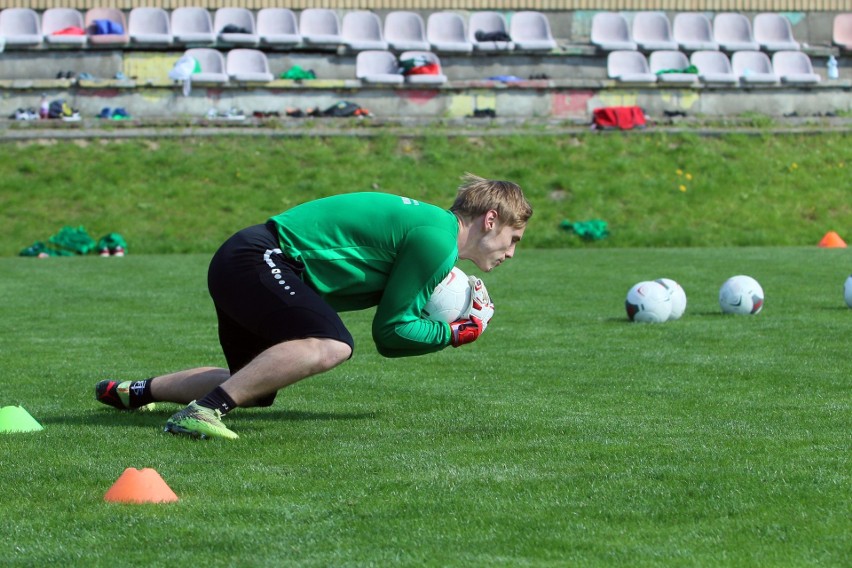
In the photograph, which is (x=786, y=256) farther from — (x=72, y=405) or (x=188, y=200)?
(x=72, y=405)

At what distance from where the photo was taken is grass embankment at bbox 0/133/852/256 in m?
22.2

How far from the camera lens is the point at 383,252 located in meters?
5.91

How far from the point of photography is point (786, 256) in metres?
18.5

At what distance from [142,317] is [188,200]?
11227 millimetres

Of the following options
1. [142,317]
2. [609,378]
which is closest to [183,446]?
[609,378]

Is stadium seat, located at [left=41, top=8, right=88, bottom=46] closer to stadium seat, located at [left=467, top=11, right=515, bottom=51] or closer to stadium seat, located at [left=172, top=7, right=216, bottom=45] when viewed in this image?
stadium seat, located at [left=172, top=7, right=216, bottom=45]

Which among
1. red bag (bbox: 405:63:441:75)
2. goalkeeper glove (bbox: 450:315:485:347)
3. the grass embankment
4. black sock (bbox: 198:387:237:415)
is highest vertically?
red bag (bbox: 405:63:441:75)

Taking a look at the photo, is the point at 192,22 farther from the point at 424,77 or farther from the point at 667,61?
the point at 667,61

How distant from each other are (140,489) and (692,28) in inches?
1079

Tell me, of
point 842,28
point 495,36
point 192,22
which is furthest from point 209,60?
point 842,28

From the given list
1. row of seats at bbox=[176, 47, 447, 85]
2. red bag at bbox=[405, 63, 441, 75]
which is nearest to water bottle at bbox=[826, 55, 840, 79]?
row of seats at bbox=[176, 47, 447, 85]

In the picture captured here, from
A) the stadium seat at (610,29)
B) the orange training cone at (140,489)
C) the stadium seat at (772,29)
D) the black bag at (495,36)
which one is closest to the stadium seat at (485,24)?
the black bag at (495,36)

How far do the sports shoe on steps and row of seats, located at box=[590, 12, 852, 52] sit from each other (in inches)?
918

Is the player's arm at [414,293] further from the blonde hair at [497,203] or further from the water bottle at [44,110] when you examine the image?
the water bottle at [44,110]
